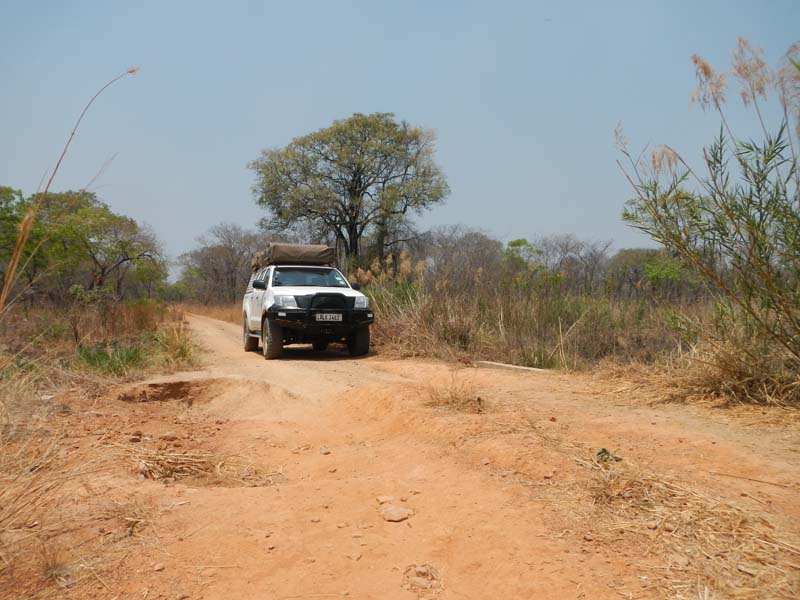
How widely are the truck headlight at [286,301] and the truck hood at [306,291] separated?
0.27 feet

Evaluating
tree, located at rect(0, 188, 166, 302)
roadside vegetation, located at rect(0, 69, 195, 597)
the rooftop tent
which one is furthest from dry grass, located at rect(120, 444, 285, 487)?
tree, located at rect(0, 188, 166, 302)

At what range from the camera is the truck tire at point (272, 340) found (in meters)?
9.77

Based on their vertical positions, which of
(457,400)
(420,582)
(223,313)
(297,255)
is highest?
Result: (297,255)

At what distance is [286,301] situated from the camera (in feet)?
32.3

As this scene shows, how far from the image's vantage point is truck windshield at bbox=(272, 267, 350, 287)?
10.9m

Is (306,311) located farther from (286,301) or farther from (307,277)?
(307,277)

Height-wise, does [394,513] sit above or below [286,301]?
below

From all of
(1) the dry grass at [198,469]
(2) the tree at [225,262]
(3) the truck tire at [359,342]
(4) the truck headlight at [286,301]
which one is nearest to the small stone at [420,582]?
(1) the dry grass at [198,469]

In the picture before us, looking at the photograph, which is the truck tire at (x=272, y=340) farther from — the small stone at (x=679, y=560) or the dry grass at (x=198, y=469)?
the small stone at (x=679, y=560)

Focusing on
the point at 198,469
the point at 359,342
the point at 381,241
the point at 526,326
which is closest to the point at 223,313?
the point at 381,241

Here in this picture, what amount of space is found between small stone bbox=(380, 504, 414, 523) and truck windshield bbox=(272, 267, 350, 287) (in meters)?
7.97

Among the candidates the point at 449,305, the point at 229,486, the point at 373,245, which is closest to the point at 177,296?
the point at 373,245

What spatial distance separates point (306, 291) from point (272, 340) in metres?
1.04

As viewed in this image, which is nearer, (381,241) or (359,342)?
(359,342)
